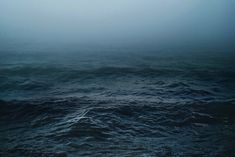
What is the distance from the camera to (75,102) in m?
14.0

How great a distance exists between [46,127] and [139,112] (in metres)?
4.28

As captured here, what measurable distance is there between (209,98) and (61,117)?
830 centimetres

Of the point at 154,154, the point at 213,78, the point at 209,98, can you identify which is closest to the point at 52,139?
the point at 154,154

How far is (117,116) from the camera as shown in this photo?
1187 centimetres

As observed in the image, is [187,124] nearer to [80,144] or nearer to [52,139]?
[80,144]

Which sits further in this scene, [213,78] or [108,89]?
[213,78]

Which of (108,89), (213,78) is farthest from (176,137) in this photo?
(213,78)

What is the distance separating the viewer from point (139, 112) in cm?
1237

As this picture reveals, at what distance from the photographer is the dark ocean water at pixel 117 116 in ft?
28.4

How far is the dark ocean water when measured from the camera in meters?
8.66

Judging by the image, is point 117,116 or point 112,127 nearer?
point 112,127

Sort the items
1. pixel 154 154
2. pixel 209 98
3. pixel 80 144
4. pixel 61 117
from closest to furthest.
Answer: pixel 154 154 < pixel 80 144 < pixel 61 117 < pixel 209 98

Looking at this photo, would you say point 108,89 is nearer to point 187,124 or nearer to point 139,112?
point 139,112

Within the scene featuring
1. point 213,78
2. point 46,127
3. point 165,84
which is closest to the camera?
point 46,127
